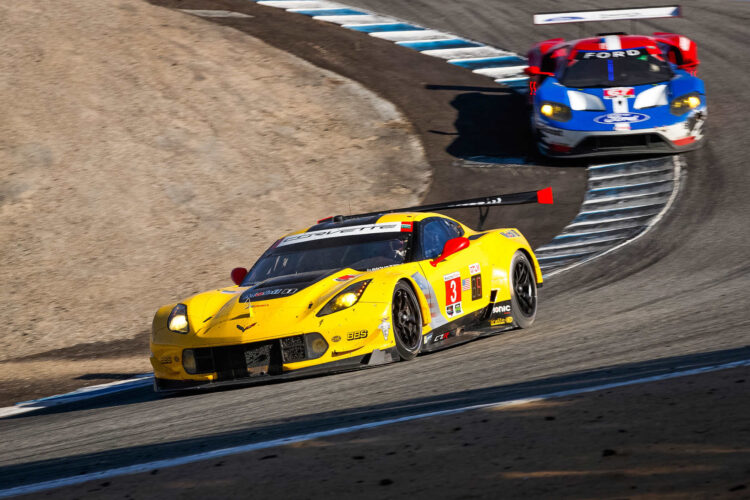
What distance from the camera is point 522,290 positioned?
9.13m

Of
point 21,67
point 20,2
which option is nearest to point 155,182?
point 21,67

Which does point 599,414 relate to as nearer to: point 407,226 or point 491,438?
point 491,438

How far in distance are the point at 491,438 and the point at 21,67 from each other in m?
15.6

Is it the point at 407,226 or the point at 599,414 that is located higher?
the point at 599,414

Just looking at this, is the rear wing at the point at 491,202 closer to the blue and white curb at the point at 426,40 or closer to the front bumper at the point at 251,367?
the front bumper at the point at 251,367

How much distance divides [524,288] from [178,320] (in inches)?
123

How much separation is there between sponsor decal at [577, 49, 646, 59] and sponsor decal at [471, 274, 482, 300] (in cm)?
856

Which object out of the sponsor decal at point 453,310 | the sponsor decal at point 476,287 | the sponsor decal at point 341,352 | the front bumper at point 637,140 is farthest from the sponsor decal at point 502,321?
the front bumper at point 637,140

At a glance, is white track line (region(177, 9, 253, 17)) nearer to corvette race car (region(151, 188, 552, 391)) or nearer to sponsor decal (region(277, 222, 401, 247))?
corvette race car (region(151, 188, 552, 391))

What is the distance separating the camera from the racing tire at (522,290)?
8852mm

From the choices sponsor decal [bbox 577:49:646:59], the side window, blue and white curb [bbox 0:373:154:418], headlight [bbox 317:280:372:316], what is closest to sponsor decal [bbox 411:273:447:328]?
the side window

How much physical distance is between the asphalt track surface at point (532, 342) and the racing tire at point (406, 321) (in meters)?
0.14

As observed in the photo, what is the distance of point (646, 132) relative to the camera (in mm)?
14742

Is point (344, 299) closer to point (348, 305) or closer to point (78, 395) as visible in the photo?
point (348, 305)
